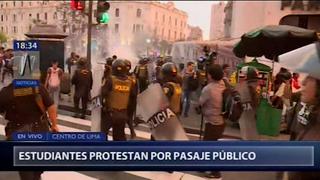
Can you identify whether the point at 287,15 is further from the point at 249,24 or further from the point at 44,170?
the point at 44,170

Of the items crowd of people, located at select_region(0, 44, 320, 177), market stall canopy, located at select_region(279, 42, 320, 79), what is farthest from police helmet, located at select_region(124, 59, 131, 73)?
market stall canopy, located at select_region(279, 42, 320, 79)

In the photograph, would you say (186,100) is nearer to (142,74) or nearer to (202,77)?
(202,77)

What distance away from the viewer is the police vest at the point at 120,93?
267 cm

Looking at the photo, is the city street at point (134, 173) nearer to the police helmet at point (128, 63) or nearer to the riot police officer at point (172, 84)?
the riot police officer at point (172, 84)

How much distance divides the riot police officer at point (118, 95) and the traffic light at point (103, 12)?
241 mm

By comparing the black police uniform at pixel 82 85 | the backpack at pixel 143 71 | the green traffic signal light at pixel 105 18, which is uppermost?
the green traffic signal light at pixel 105 18

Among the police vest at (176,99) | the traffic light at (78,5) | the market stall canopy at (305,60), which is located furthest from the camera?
the traffic light at (78,5)

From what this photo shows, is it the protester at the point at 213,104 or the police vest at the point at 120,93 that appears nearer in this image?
the protester at the point at 213,104

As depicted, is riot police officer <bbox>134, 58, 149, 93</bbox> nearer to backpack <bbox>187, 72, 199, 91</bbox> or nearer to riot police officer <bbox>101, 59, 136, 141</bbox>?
riot police officer <bbox>101, 59, 136, 141</bbox>

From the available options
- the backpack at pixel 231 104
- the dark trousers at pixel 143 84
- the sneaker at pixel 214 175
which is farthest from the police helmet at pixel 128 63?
the sneaker at pixel 214 175

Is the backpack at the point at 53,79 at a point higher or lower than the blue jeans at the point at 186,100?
higher

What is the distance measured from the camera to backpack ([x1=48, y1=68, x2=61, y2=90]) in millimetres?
2354

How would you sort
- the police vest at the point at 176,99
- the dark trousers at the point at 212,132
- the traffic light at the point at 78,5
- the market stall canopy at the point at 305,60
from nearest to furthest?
the market stall canopy at the point at 305,60 < the dark trousers at the point at 212,132 < the police vest at the point at 176,99 < the traffic light at the point at 78,5

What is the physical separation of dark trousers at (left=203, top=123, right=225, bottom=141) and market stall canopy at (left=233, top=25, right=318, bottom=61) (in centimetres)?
42
